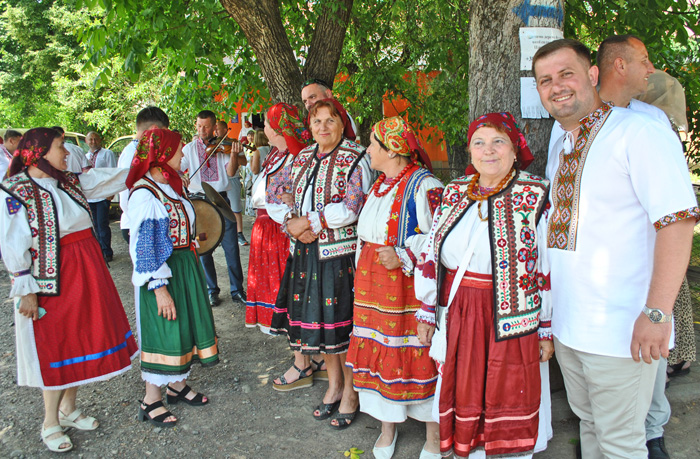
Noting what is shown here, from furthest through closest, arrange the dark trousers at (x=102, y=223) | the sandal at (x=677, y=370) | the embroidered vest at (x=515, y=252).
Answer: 1. the dark trousers at (x=102, y=223)
2. the sandal at (x=677, y=370)
3. the embroidered vest at (x=515, y=252)

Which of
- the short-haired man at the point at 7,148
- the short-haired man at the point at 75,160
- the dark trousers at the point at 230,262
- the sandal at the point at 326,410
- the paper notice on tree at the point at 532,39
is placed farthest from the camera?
the short-haired man at the point at 75,160

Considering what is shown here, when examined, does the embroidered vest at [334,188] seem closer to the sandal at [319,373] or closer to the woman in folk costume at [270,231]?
the woman in folk costume at [270,231]

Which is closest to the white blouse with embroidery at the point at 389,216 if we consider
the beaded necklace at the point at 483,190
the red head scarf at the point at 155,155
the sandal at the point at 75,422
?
the beaded necklace at the point at 483,190

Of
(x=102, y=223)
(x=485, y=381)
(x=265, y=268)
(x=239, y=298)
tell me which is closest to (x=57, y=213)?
(x=265, y=268)

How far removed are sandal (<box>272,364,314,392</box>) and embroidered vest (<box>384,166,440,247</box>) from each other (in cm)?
160

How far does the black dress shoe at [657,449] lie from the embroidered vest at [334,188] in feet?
6.60

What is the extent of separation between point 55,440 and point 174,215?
1560 mm

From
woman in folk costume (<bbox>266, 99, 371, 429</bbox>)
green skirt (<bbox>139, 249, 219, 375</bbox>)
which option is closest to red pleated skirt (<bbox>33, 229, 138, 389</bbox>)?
green skirt (<bbox>139, 249, 219, 375</bbox>)

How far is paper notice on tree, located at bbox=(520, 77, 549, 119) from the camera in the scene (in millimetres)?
2885

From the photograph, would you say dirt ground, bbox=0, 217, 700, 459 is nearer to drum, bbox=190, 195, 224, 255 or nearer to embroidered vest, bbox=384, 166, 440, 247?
drum, bbox=190, 195, 224, 255

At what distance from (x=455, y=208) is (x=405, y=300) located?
0.66 meters

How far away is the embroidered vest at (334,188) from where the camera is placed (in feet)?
10.4

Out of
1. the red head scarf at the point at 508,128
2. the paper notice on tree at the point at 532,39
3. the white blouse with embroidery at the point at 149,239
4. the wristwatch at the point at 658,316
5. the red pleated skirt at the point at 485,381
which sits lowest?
the red pleated skirt at the point at 485,381

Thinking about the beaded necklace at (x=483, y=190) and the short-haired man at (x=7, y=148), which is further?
the short-haired man at (x=7, y=148)
